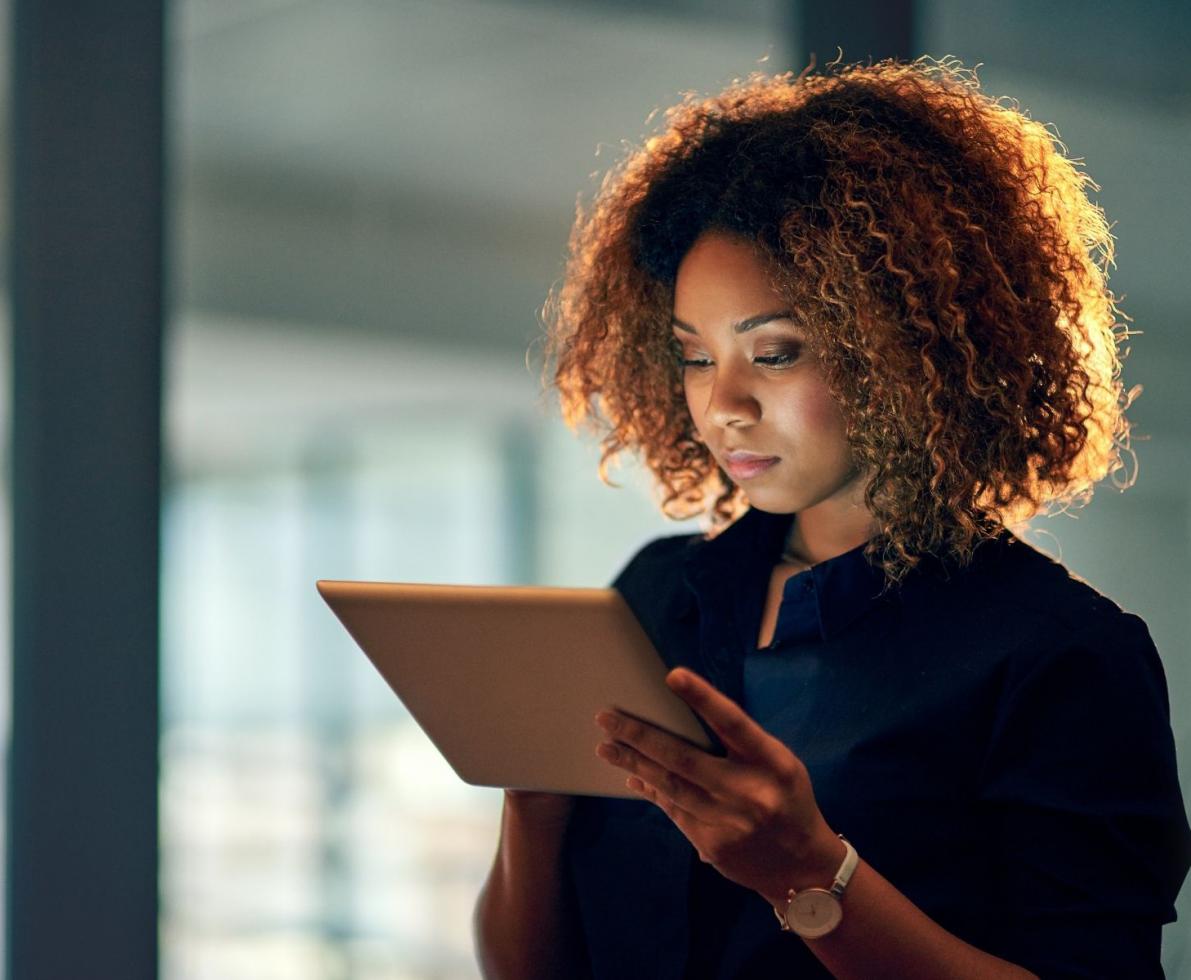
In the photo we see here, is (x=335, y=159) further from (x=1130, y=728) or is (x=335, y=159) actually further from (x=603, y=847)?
(x=1130, y=728)

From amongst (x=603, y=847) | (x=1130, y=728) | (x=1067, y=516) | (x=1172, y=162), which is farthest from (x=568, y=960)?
(x=1172, y=162)

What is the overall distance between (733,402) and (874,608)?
213 mm

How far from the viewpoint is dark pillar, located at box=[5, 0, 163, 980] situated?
155cm

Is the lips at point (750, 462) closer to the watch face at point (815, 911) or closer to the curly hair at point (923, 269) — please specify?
the curly hair at point (923, 269)

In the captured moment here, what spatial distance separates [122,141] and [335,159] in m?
1.87

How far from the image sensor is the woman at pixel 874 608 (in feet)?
3.41

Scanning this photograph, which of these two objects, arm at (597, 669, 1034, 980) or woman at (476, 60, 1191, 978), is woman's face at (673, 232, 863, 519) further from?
arm at (597, 669, 1034, 980)

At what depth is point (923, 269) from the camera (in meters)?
1.19

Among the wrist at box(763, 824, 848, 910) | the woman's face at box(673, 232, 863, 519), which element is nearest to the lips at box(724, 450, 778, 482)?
the woman's face at box(673, 232, 863, 519)

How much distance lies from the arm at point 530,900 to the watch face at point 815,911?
347mm

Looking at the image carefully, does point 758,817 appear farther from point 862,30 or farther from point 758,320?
point 862,30

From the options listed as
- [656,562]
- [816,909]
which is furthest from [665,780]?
[656,562]

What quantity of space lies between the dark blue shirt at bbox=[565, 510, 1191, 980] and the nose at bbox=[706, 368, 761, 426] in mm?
156

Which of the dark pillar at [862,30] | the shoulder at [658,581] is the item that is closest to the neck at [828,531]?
the shoulder at [658,581]
